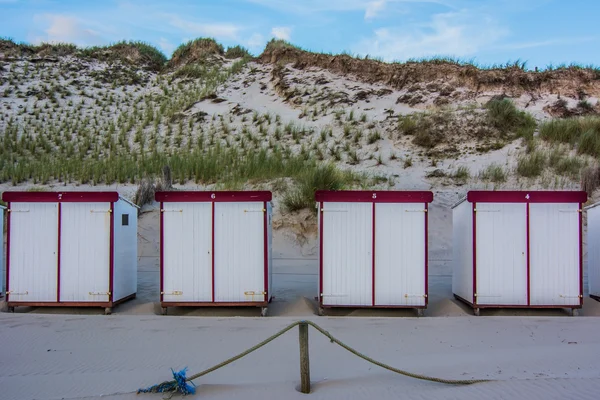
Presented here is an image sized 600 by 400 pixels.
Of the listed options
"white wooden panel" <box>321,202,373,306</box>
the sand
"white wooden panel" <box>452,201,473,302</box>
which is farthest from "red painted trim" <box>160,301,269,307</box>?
"white wooden panel" <box>452,201,473,302</box>

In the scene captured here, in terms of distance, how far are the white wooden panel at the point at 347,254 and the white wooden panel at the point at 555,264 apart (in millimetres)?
2901

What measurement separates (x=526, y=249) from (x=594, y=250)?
7.29 feet

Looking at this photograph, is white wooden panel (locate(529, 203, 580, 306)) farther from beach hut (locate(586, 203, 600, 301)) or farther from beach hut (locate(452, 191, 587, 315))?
beach hut (locate(586, 203, 600, 301))

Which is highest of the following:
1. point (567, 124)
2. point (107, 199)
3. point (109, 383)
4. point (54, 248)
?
point (567, 124)

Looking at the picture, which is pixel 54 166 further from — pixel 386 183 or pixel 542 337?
pixel 542 337

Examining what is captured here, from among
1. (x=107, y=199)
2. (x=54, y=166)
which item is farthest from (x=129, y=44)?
(x=107, y=199)

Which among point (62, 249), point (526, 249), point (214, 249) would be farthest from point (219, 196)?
point (526, 249)

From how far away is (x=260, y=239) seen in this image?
365 inches

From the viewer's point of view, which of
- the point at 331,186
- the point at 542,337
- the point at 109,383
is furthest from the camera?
the point at 331,186

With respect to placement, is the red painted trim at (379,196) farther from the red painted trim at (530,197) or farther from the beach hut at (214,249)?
the beach hut at (214,249)

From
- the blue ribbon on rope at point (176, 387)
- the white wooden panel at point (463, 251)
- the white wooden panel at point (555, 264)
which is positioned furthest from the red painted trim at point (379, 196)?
the blue ribbon on rope at point (176, 387)

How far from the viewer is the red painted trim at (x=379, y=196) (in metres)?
9.21

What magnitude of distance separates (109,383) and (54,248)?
4235 millimetres

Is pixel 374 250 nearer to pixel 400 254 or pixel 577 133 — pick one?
pixel 400 254
